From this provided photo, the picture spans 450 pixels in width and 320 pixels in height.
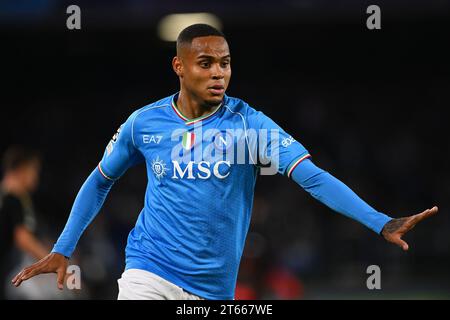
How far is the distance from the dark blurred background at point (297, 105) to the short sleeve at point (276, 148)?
866cm

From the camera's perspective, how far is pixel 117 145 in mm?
5617

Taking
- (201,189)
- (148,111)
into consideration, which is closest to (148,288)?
(201,189)

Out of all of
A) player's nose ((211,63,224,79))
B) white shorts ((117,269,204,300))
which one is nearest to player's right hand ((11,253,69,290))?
white shorts ((117,269,204,300))

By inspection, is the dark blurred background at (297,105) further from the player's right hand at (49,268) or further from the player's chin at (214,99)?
the player's chin at (214,99)

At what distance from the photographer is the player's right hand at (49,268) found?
539 cm

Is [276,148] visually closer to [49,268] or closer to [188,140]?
[188,140]

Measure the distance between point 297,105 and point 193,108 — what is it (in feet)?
48.0

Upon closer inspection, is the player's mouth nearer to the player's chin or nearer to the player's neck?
the player's chin

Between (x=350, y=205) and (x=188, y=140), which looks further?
(x=188, y=140)

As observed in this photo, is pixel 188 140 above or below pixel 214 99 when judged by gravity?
below

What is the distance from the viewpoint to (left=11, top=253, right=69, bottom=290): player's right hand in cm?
539

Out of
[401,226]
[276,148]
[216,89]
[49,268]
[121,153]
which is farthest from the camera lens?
[121,153]

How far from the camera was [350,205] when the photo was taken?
4.82m

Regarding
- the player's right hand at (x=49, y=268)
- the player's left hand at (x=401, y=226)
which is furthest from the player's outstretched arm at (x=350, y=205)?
the player's right hand at (x=49, y=268)
